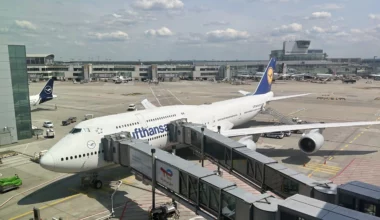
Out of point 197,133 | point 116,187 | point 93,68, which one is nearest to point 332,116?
point 197,133

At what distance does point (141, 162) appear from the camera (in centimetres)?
2089

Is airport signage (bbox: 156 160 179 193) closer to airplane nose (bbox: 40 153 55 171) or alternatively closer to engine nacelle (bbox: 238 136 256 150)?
airplane nose (bbox: 40 153 55 171)

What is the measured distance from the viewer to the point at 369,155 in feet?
112

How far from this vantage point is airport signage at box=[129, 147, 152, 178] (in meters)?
20.3

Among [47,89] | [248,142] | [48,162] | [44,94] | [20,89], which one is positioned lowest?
[248,142]

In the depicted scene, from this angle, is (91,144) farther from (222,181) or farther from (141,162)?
(222,181)

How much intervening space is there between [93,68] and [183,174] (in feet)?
627

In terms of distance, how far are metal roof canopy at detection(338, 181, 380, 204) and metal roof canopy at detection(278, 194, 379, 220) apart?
2.11 meters

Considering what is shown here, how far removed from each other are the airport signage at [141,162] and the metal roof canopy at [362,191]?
10.9 metres


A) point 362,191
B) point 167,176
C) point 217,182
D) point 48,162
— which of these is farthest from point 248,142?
point 48,162

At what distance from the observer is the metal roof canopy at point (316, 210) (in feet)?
36.8

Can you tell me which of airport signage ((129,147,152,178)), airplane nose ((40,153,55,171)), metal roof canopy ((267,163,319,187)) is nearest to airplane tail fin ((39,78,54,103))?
airplane nose ((40,153,55,171))

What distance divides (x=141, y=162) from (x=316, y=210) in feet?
39.2

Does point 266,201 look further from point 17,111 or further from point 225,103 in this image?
point 17,111
